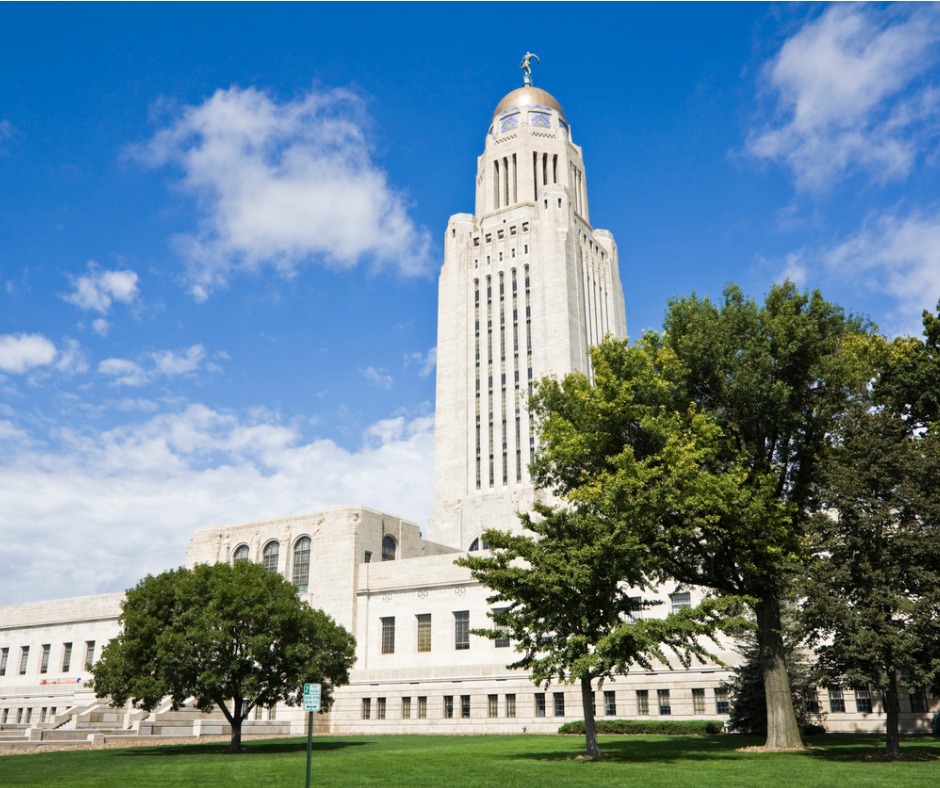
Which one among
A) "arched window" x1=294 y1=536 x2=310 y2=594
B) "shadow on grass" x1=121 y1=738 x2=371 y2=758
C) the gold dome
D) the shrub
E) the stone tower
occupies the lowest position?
"shadow on grass" x1=121 y1=738 x2=371 y2=758

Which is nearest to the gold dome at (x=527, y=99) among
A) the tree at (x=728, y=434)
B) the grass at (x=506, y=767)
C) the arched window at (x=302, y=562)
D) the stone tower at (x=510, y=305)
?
the stone tower at (x=510, y=305)

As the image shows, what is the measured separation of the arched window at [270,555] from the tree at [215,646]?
88.0ft

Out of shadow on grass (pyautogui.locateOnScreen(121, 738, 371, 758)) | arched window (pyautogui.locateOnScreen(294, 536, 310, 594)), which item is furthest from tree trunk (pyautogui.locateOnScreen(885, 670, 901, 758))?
arched window (pyautogui.locateOnScreen(294, 536, 310, 594))

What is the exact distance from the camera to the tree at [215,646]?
3478 centimetres

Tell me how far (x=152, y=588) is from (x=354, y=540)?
78.8 ft

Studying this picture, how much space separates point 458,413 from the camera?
76938 mm

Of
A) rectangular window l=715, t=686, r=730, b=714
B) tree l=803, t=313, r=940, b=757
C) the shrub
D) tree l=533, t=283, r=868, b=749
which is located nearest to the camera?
Result: tree l=803, t=313, r=940, b=757

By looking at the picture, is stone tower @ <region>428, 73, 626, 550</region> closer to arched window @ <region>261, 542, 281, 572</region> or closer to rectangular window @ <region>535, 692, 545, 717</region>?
arched window @ <region>261, 542, 281, 572</region>

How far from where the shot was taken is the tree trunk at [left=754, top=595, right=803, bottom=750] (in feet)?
96.0

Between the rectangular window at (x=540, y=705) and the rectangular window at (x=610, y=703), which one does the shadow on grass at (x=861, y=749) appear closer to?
the rectangular window at (x=610, y=703)

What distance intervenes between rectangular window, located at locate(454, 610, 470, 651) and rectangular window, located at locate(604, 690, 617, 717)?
10209 mm

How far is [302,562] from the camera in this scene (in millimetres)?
62875

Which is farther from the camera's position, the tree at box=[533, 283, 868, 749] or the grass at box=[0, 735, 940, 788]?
the tree at box=[533, 283, 868, 749]

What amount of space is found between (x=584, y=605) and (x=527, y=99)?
73.2 metres
